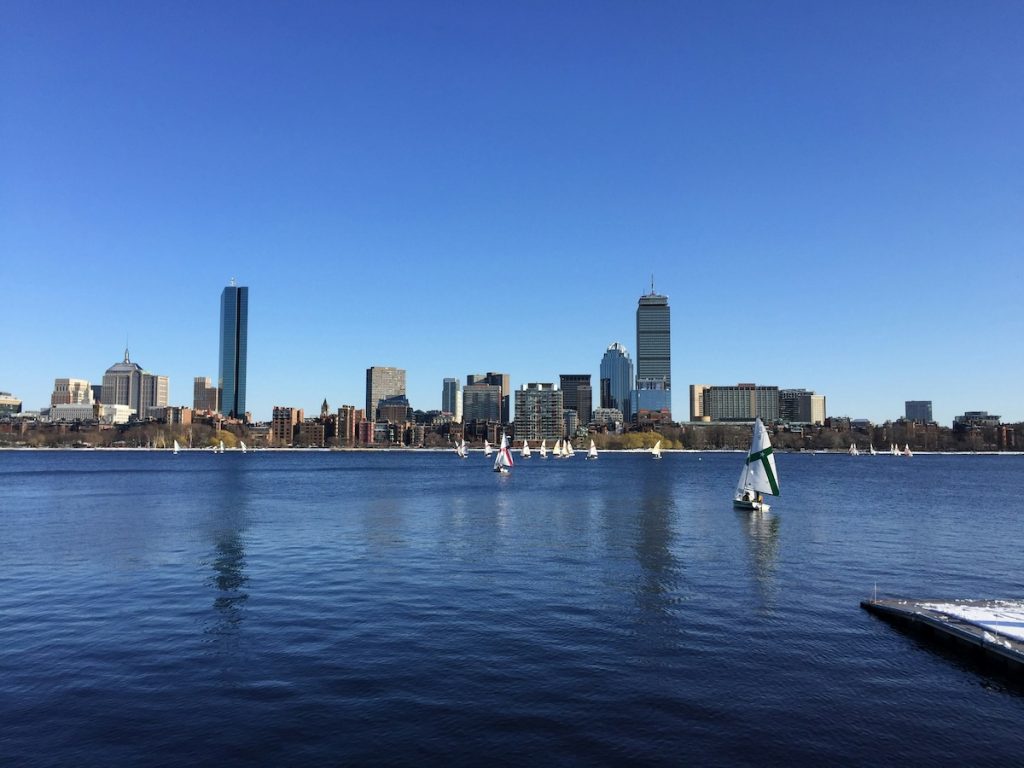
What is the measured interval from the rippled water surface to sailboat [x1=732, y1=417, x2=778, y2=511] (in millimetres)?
19977

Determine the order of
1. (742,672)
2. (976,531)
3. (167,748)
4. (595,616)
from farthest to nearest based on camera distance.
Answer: (976,531) → (595,616) → (742,672) → (167,748)

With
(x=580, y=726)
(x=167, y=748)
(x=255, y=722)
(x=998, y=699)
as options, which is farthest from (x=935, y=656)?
(x=167, y=748)

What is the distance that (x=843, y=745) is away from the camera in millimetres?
20938

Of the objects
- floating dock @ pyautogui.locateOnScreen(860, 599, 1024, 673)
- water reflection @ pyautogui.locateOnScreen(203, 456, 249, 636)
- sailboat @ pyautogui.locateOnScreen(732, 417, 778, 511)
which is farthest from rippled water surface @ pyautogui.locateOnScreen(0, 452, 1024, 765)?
sailboat @ pyautogui.locateOnScreen(732, 417, 778, 511)

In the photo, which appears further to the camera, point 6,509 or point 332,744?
point 6,509

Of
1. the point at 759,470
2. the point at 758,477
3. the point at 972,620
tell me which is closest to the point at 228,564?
the point at 972,620

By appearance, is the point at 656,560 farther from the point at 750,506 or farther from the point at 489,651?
the point at 750,506

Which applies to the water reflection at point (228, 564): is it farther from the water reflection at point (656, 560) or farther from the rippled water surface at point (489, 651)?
the water reflection at point (656, 560)

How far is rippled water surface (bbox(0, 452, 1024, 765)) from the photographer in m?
21.1

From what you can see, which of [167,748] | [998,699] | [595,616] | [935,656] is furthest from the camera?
[595,616]

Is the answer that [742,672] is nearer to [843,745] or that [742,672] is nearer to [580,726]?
[843,745]

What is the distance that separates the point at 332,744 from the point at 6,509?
89.5 m

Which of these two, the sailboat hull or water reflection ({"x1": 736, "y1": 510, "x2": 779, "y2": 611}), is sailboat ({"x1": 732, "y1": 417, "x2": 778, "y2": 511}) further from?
water reflection ({"x1": 736, "y1": 510, "x2": 779, "y2": 611})

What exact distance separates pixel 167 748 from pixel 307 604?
16509mm
